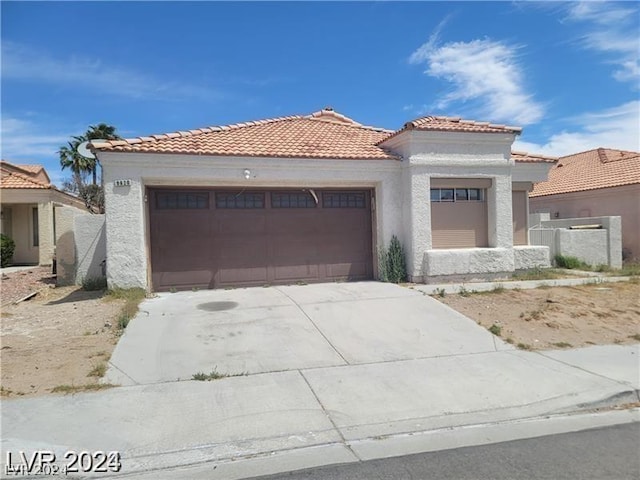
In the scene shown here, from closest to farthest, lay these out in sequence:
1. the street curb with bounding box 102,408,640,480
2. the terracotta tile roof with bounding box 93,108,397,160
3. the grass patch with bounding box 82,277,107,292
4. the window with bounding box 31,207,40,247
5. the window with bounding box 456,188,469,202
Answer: the street curb with bounding box 102,408,640,480
the terracotta tile roof with bounding box 93,108,397,160
the grass patch with bounding box 82,277,107,292
the window with bounding box 456,188,469,202
the window with bounding box 31,207,40,247

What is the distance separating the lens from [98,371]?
6277mm

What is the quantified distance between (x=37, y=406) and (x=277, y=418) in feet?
8.82

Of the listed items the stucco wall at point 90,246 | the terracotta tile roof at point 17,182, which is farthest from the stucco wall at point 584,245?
the terracotta tile roof at point 17,182

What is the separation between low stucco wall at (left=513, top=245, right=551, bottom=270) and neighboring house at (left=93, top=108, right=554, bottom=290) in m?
0.03

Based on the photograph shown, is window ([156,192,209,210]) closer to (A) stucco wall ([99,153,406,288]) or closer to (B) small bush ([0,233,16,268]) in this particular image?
(A) stucco wall ([99,153,406,288])

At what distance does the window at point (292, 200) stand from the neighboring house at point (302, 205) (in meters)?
0.03

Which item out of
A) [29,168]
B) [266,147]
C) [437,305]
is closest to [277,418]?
[437,305]

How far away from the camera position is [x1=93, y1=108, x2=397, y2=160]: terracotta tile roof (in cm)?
1129

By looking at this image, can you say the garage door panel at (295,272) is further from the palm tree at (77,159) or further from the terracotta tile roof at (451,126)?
the palm tree at (77,159)

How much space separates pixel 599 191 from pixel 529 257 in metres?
10.1

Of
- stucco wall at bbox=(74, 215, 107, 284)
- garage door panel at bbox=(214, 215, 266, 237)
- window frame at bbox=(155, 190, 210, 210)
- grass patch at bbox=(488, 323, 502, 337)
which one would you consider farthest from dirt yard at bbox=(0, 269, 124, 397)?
grass patch at bbox=(488, 323, 502, 337)

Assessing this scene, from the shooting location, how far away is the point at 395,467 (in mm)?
4152

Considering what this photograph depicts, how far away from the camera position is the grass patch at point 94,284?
1186 centimetres

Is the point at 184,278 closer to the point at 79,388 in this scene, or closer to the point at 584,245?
the point at 79,388
